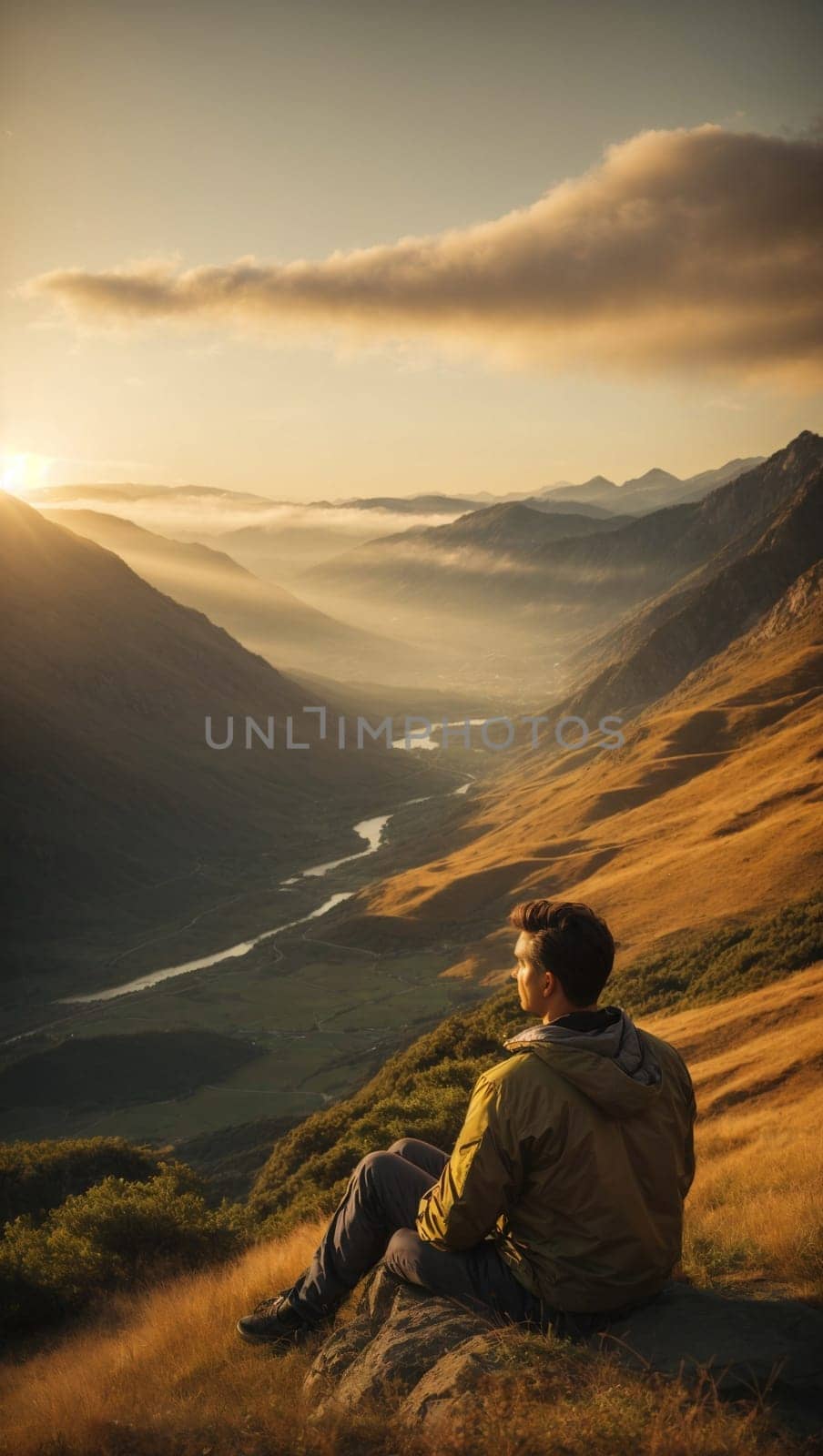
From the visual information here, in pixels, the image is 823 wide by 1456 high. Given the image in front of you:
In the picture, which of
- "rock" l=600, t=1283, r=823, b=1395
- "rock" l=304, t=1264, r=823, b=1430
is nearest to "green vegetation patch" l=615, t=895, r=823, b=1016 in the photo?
"rock" l=600, t=1283, r=823, b=1395

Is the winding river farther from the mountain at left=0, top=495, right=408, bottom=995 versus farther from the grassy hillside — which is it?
the grassy hillside

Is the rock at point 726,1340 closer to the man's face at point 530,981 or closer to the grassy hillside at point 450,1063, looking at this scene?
the man's face at point 530,981

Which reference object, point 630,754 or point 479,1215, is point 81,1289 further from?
point 630,754

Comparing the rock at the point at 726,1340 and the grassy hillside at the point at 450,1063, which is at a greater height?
the rock at the point at 726,1340

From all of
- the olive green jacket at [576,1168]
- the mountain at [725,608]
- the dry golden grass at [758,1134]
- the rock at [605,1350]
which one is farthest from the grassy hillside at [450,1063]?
the mountain at [725,608]

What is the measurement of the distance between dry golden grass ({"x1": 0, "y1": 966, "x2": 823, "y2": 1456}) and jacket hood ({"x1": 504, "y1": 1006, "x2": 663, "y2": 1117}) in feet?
4.26

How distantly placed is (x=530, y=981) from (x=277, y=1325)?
347 cm

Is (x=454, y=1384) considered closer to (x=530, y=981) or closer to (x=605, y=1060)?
(x=605, y=1060)

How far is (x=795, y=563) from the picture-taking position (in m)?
143

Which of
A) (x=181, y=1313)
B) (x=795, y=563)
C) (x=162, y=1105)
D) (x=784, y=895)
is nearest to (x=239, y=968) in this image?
(x=162, y=1105)

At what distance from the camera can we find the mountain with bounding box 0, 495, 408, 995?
4845 inches

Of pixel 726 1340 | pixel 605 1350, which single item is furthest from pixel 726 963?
pixel 605 1350

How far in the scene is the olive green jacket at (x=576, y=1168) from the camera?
15.6 ft

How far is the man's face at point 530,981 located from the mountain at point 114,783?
10693 cm
